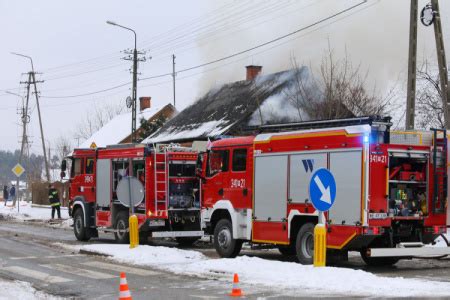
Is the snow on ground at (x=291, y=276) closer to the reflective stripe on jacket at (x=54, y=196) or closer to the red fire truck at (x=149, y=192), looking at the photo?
the red fire truck at (x=149, y=192)

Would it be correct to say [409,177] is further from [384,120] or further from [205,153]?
[205,153]

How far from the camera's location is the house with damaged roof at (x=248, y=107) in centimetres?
2919

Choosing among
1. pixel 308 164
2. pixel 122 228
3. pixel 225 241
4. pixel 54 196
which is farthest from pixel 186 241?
pixel 54 196

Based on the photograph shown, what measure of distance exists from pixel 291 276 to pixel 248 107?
2431 centimetres

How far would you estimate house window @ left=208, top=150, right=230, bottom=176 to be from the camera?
1611 cm

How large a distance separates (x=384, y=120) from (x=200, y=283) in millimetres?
4622

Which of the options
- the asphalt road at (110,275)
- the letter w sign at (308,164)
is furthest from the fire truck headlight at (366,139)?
the asphalt road at (110,275)

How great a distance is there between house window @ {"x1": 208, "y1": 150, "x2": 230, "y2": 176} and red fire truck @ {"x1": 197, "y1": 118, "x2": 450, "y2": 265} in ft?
1.25

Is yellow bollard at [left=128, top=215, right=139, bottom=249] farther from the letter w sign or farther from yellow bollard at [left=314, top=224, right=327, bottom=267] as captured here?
yellow bollard at [left=314, top=224, right=327, bottom=267]

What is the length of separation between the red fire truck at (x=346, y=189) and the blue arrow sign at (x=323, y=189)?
108cm

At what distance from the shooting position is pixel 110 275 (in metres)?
13.0

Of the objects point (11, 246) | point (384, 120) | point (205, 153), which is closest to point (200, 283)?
point (384, 120)

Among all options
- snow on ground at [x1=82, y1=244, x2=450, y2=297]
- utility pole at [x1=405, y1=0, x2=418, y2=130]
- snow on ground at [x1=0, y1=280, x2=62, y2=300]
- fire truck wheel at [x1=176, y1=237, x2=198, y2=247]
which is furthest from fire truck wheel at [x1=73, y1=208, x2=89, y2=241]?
utility pole at [x1=405, y1=0, x2=418, y2=130]

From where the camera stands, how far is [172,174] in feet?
61.9
